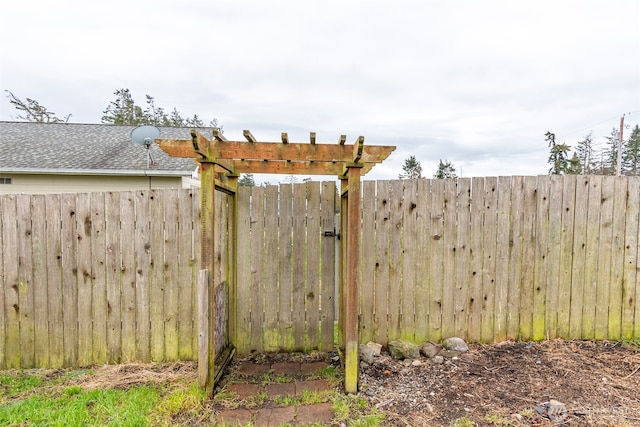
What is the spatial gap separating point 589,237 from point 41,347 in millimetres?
5188

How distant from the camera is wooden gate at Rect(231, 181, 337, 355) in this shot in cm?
290

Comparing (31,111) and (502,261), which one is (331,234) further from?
(31,111)

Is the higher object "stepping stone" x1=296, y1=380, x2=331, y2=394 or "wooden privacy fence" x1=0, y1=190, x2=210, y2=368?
"wooden privacy fence" x1=0, y1=190, x2=210, y2=368

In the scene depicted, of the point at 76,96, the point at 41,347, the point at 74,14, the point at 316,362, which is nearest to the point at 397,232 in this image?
the point at 316,362

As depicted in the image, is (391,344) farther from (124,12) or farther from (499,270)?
(124,12)

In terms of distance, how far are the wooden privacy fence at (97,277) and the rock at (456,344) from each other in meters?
2.36

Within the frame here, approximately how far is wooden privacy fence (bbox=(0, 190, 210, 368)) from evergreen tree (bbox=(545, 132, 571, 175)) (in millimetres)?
19873

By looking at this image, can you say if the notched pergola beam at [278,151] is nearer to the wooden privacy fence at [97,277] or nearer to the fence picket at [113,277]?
the wooden privacy fence at [97,277]

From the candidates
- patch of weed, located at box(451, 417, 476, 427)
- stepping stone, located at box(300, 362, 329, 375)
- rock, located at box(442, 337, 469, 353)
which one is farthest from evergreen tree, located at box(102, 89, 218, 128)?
patch of weed, located at box(451, 417, 476, 427)

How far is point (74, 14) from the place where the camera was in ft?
13.6

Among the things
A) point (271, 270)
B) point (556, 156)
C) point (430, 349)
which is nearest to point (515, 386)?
point (430, 349)

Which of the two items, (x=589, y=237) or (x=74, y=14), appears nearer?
(x=589, y=237)

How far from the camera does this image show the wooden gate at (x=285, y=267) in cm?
290

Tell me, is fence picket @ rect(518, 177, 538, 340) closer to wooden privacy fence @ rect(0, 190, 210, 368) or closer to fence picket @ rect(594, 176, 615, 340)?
fence picket @ rect(594, 176, 615, 340)
